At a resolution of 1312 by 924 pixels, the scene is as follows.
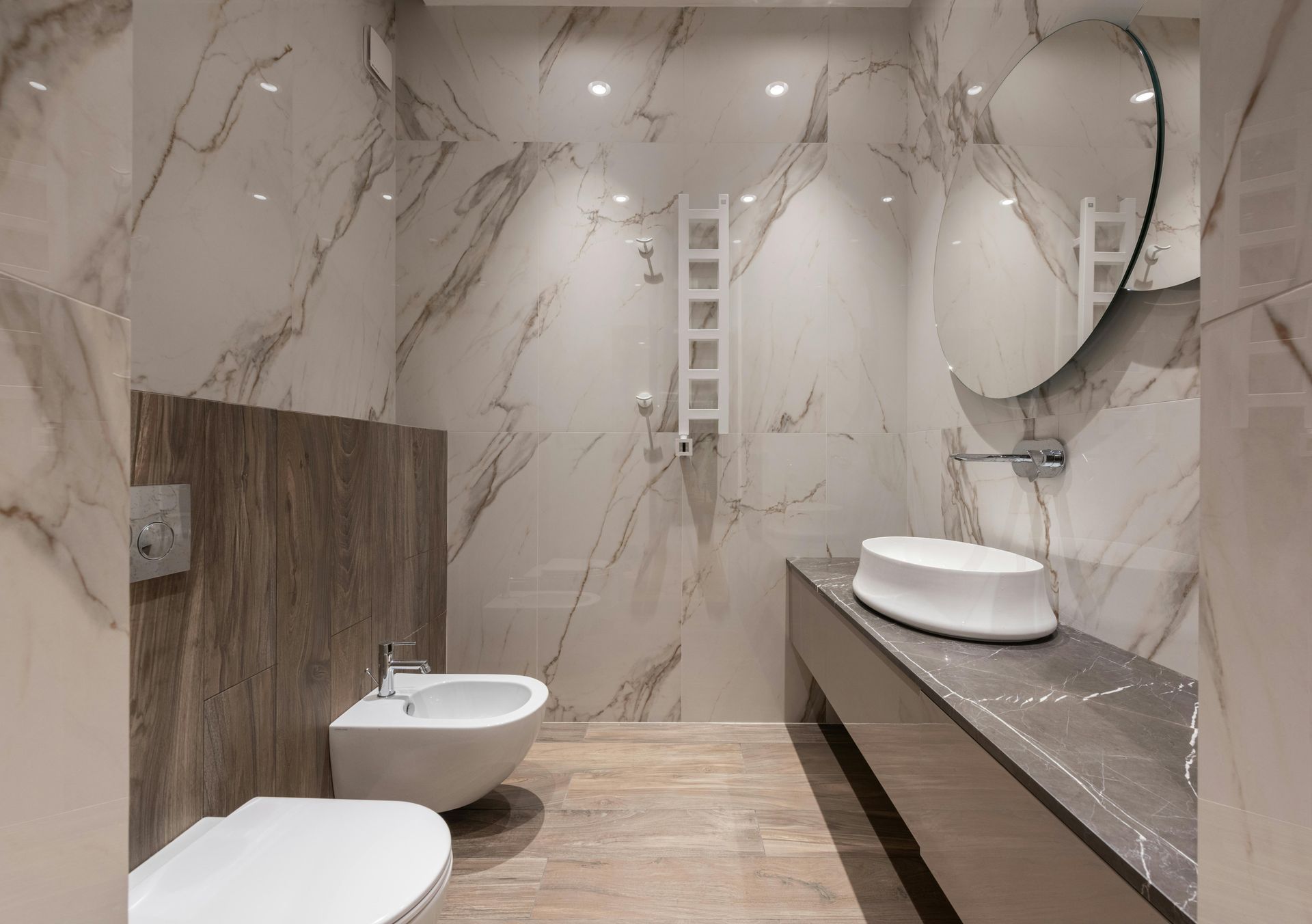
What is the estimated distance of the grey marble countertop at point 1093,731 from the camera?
2.43ft

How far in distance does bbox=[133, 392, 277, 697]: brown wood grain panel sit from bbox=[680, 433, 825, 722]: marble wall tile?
1525mm

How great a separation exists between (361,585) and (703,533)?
1283mm

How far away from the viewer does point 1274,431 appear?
0.39 m

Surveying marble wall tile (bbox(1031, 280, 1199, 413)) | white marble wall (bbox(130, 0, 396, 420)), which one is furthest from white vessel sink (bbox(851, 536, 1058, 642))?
white marble wall (bbox(130, 0, 396, 420))

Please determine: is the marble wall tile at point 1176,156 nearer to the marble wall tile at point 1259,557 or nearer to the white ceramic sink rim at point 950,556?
the white ceramic sink rim at point 950,556

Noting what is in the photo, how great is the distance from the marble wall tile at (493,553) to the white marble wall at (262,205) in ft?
1.39

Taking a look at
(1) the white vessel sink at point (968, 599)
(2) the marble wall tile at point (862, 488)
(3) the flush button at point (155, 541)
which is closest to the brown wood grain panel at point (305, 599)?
(3) the flush button at point (155, 541)

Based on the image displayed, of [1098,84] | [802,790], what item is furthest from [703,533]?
[1098,84]

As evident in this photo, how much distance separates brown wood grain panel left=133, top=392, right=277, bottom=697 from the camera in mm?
1147

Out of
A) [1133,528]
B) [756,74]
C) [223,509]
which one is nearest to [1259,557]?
[1133,528]

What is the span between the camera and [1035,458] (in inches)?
65.8

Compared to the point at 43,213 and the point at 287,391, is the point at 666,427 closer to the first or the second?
the point at 287,391

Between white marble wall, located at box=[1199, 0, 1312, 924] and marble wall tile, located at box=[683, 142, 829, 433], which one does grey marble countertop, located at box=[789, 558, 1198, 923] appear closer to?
→ white marble wall, located at box=[1199, 0, 1312, 924]

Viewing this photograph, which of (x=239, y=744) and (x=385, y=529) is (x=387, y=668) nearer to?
(x=385, y=529)
